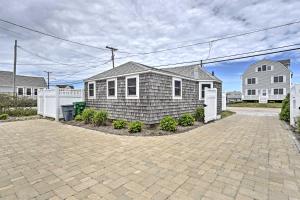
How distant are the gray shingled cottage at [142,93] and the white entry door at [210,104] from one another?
132 centimetres

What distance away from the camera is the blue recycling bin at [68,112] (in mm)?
11495

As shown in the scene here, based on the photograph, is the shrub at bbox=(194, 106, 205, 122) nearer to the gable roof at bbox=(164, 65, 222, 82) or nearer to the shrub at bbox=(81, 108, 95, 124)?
the gable roof at bbox=(164, 65, 222, 82)

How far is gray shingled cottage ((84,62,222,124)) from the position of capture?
8.55 m

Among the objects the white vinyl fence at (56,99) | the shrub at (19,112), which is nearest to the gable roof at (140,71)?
the white vinyl fence at (56,99)

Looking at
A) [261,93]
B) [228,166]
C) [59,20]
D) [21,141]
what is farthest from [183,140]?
[261,93]

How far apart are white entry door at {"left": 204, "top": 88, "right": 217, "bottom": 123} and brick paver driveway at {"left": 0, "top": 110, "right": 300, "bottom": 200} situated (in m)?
4.82

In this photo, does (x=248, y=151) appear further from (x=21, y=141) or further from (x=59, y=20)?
(x=59, y=20)

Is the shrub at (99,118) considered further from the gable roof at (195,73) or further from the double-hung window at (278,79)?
the double-hung window at (278,79)

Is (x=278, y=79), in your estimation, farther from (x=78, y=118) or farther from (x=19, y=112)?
(x=19, y=112)

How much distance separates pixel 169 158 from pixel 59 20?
33.2ft

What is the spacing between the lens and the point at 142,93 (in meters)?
8.65

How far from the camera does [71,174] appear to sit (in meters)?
3.40

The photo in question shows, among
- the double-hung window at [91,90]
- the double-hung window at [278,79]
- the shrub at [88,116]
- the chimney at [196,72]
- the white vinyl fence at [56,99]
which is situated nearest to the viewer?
the shrub at [88,116]

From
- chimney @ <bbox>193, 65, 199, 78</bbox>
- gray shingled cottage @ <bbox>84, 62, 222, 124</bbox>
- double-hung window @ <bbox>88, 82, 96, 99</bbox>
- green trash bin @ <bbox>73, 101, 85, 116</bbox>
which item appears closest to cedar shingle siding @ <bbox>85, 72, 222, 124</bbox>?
gray shingled cottage @ <bbox>84, 62, 222, 124</bbox>
